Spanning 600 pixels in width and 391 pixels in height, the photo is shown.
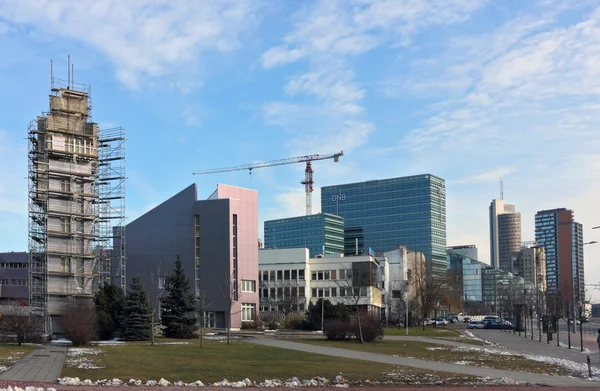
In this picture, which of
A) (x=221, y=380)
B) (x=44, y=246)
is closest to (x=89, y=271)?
(x=44, y=246)

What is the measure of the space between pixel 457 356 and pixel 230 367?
47.7 ft

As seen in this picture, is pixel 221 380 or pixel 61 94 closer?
pixel 221 380

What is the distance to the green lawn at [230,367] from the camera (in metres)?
25.2

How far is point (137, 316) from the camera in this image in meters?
48.2

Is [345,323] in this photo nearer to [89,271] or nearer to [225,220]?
[89,271]

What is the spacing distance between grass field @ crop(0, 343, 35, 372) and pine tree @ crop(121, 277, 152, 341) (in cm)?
776

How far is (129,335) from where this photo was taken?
4803cm

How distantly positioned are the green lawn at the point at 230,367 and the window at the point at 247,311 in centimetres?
5033

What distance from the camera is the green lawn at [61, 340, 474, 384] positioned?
25.2 metres

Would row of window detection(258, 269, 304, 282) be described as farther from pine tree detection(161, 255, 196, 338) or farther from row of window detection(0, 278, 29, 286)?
pine tree detection(161, 255, 196, 338)

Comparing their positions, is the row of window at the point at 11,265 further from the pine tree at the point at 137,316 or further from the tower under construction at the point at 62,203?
the pine tree at the point at 137,316

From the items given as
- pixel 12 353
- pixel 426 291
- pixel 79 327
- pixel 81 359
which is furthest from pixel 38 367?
pixel 426 291

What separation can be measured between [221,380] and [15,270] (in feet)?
350

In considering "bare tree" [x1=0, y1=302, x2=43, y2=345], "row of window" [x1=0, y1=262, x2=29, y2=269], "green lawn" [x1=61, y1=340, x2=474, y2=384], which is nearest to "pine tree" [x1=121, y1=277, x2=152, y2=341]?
"bare tree" [x1=0, y1=302, x2=43, y2=345]
